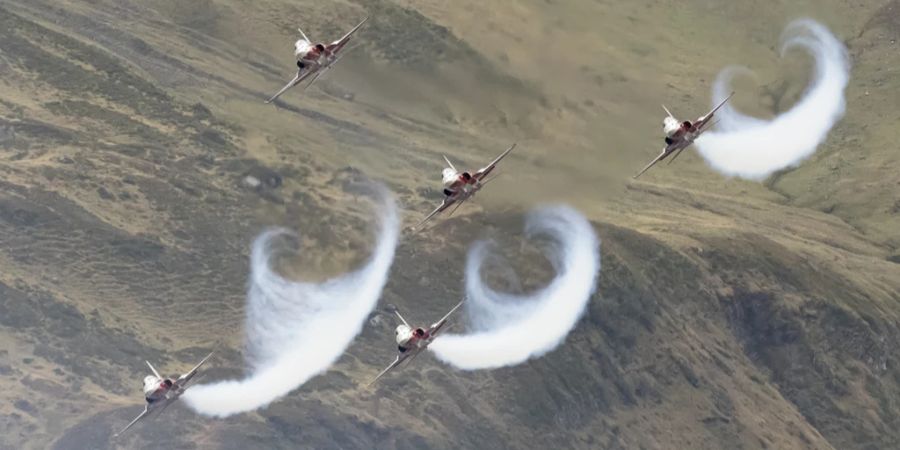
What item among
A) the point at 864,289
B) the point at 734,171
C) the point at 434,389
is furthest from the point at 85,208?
the point at 864,289

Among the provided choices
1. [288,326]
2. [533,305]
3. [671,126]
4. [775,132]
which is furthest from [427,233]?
[671,126]

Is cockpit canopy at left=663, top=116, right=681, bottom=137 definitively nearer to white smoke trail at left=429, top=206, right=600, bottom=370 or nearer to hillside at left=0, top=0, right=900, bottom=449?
white smoke trail at left=429, top=206, right=600, bottom=370

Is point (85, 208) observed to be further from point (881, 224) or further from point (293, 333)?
point (881, 224)

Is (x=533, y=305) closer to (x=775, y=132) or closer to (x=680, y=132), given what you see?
(x=775, y=132)

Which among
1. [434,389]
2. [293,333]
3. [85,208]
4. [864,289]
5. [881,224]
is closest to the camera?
[293,333]

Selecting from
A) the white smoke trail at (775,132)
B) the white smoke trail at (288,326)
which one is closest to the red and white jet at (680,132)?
the white smoke trail at (775,132)

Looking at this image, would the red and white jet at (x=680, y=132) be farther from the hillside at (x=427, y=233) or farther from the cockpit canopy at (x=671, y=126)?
the hillside at (x=427, y=233)
